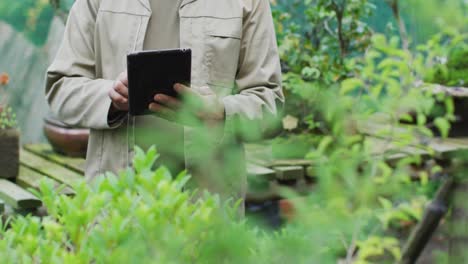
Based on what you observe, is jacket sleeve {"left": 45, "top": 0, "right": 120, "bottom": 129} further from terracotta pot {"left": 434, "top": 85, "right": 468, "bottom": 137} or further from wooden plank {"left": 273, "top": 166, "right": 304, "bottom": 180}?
terracotta pot {"left": 434, "top": 85, "right": 468, "bottom": 137}

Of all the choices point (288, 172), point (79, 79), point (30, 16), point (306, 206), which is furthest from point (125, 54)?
point (30, 16)

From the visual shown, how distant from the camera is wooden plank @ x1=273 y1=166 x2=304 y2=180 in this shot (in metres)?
5.05

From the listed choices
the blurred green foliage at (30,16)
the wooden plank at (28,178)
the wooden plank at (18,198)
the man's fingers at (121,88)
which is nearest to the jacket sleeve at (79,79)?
the man's fingers at (121,88)

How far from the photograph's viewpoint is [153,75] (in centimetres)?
224

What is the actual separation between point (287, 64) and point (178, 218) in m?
4.76

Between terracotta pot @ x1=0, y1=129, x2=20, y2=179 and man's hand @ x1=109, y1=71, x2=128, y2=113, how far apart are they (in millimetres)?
2810

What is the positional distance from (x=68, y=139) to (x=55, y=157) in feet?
0.56

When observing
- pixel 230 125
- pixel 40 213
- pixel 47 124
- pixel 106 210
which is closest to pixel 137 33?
pixel 106 210

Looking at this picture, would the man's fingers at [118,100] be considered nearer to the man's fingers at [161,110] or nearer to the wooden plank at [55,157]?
the man's fingers at [161,110]

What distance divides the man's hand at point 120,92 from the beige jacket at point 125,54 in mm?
90

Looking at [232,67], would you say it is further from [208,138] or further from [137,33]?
[208,138]

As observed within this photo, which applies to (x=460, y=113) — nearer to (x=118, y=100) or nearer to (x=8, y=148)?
(x=8, y=148)

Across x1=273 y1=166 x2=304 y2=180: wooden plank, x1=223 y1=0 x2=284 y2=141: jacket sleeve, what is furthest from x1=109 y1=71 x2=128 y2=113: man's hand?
x1=273 y1=166 x2=304 y2=180: wooden plank


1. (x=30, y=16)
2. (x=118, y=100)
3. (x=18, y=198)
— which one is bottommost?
(x=18, y=198)
